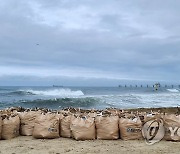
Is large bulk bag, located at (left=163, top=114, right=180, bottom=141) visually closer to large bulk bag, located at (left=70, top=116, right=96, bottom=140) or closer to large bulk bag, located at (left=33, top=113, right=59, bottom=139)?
large bulk bag, located at (left=70, top=116, right=96, bottom=140)

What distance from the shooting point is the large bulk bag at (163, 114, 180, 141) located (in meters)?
5.91

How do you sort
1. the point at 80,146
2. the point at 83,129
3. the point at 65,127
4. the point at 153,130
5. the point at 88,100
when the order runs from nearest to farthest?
the point at 80,146, the point at 83,129, the point at 153,130, the point at 65,127, the point at 88,100

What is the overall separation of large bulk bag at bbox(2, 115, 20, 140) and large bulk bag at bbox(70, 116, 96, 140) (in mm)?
1155

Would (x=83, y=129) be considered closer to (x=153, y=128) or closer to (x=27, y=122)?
(x=27, y=122)

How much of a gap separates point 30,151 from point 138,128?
7.11ft

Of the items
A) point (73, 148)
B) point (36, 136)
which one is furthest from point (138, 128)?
point (36, 136)

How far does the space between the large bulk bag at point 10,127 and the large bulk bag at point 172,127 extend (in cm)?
301

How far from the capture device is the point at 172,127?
5984 millimetres

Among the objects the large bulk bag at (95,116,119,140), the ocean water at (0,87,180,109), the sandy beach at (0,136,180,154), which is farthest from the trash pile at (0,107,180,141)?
the ocean water at (0,87,180,109)

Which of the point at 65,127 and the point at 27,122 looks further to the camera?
the point at 27,122

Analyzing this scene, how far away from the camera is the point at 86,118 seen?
614 cm

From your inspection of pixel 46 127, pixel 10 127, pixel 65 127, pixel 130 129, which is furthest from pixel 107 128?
pixel 10 127

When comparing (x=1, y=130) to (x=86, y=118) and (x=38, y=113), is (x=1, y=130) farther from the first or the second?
(x=86, y=118)

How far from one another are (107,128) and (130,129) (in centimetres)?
46
